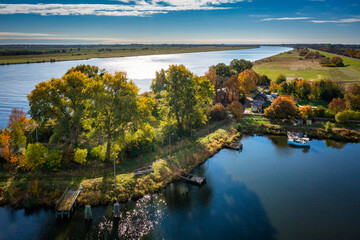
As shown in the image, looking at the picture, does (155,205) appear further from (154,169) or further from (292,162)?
(292,162)

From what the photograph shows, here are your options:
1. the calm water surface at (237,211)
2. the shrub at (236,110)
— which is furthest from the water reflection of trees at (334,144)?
the shrub at (236,110)

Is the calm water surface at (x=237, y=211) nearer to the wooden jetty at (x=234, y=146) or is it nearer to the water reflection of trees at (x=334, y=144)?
the wooden jetty at (x=234, y=146)

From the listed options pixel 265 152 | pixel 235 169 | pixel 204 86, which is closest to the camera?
pixel 235 169

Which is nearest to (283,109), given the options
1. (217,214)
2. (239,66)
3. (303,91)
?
(303,91)

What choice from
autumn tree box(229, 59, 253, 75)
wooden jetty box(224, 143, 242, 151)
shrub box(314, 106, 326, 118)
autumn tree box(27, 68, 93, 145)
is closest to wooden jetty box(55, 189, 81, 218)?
autumn tree box(27, 68, 93, 145)

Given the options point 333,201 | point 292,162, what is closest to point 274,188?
point 333,201

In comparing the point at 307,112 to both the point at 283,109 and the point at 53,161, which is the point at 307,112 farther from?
the point at 53,161

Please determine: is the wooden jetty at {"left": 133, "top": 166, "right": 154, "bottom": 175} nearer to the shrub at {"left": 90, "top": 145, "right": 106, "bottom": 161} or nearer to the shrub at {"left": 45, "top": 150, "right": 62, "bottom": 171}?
the shrub at {"left": 90, "top": 145, "right": 106, "bottom": 161}
